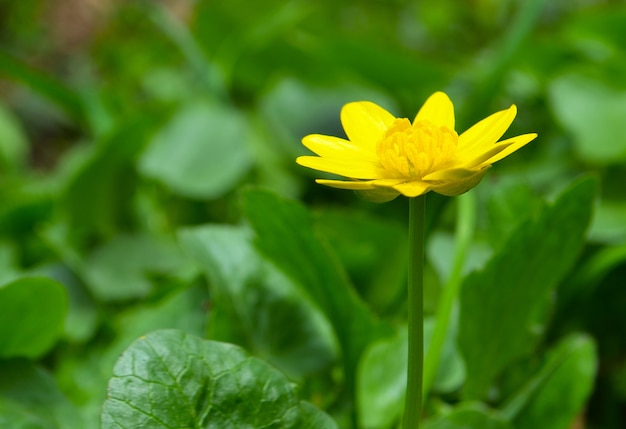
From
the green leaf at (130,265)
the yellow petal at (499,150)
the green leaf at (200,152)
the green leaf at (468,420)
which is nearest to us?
the yellow petal at (499,150)

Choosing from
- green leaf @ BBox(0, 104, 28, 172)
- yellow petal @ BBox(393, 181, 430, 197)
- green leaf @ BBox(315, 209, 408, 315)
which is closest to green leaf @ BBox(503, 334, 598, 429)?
green leaf @ BBox(315, 209, 408, 315)

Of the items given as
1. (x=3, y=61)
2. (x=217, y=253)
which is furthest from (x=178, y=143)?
(x=217, y=253)

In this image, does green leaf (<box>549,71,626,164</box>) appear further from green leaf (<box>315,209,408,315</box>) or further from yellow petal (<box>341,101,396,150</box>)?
yellow petal (<box>341,101,396,150</box>)

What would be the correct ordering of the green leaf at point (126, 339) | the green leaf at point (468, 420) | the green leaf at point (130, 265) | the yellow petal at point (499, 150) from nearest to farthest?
the yellow petal at point (499, 150), the green leaf at point (468, 420), the green leaf at point (126, 339), the green leaf at point (130, 265)

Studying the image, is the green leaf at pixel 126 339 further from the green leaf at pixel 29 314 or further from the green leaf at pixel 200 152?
the green leaf at pixel 200 152

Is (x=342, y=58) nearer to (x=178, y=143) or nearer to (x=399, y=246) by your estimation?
(x=178, y=143)

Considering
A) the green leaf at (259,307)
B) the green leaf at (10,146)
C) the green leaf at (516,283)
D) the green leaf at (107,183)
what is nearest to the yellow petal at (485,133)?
the green leaf at (516,283)
